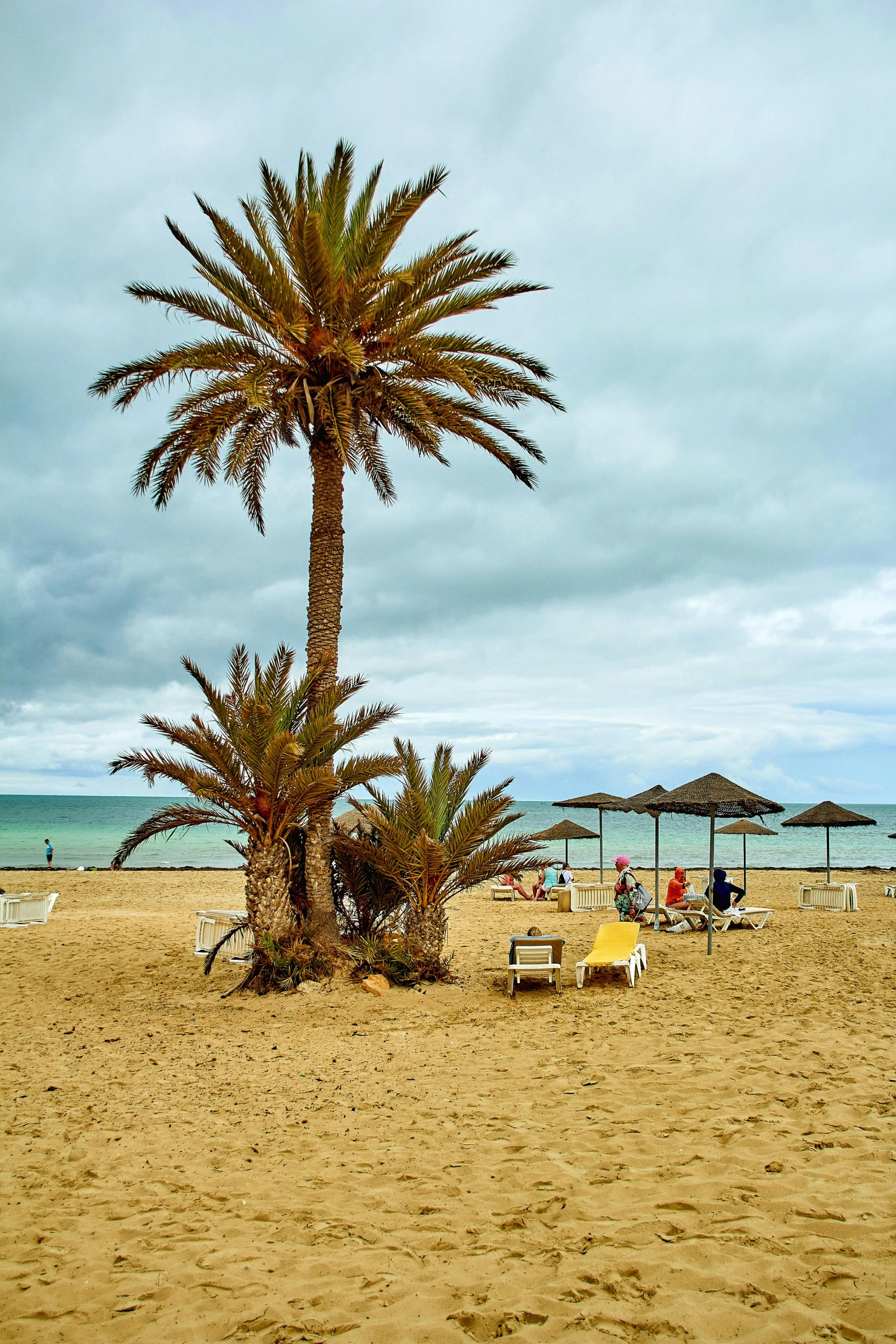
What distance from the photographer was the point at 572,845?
67875mm

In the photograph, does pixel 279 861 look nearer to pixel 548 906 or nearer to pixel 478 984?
pixel 478 984

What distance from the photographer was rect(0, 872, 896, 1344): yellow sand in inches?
124

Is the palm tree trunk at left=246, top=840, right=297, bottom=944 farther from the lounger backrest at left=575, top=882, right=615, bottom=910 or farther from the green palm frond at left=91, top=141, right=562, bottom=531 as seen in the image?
the lounger backrest at left=575, top=882, right=615, bottom=910

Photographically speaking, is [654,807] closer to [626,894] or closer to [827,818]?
[626,894]

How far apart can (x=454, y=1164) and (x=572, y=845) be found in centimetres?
6527

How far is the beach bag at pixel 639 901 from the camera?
505 inches

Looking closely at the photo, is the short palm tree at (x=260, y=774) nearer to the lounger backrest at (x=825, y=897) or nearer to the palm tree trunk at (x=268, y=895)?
the palm tree trunk at (x=268, y=895)

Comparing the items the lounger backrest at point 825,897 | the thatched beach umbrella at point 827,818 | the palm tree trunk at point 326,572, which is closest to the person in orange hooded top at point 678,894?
the lounger backrest at point 825,897

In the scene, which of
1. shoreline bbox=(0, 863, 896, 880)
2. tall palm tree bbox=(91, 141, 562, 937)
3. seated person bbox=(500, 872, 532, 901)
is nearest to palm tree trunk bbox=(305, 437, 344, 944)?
tall palm tree bbox=(91, 141, 562, 937)

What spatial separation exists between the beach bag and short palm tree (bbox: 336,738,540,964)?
11.1 ft

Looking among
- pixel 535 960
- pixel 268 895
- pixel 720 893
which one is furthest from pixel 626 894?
pixel 268 895

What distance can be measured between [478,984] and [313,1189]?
18.6 ft

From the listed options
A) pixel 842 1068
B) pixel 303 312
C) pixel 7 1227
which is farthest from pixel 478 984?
pixel 303 312

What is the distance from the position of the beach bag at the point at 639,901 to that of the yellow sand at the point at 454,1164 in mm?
3573
